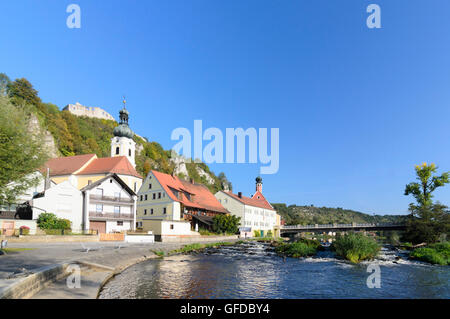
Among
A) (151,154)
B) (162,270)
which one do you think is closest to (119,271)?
(162,270)

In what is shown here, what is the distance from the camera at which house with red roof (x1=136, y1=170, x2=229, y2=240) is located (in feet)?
159

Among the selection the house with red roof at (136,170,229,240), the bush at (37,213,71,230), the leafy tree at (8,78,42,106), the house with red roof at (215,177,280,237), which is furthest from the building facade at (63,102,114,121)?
the bush at (37,213,71,230)

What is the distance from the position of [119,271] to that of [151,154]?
4814 inches

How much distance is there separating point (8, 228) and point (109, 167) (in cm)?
2630

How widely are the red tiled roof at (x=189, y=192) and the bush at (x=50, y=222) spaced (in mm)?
18501

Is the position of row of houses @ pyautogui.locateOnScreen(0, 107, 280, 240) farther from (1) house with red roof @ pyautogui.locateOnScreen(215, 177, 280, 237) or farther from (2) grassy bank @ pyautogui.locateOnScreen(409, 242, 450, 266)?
(2) grassy bank @ pyautogui.locateOnScreen(409, 242, 450, 266)

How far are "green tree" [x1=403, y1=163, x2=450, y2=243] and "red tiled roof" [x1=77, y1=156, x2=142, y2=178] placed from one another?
51.6 meters

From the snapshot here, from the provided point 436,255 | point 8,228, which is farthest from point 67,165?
point 436,255

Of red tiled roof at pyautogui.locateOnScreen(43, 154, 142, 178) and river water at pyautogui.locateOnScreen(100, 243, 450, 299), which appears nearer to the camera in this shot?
river water at pyautogui.locateOnScreen(100, 243, 450, 299)

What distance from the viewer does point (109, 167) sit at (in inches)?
2378

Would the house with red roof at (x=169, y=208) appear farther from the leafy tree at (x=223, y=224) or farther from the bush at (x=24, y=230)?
the bush at (x=24, y=230)

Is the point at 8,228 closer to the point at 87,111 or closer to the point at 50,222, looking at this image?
the point at 50,222

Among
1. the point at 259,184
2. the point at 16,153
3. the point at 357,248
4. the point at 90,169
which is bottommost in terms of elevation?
the point at 357,248
